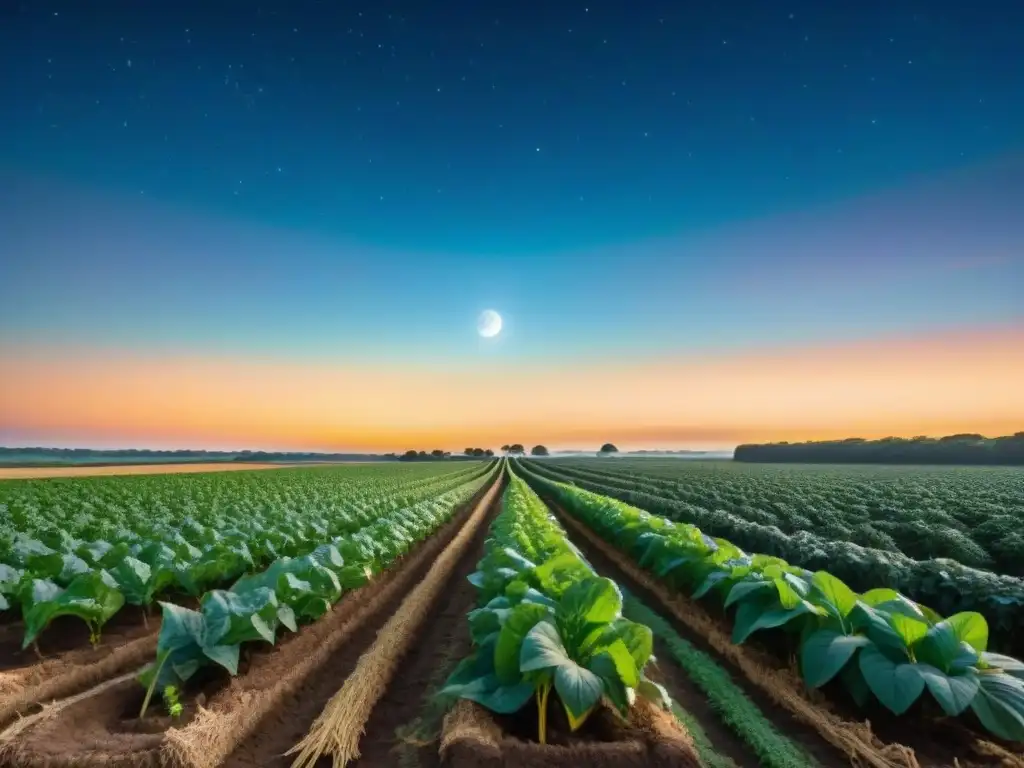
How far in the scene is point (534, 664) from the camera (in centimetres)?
315

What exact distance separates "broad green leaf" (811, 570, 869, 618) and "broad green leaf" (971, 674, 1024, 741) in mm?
879

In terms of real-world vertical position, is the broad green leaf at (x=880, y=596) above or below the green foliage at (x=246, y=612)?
above

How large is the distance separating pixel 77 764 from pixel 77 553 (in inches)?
201

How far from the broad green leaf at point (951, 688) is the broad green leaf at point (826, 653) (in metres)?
0.41

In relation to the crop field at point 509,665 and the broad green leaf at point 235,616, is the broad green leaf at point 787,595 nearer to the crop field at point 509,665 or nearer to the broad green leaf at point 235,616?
the crop field at point 509,665

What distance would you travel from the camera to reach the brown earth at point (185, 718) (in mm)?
3488

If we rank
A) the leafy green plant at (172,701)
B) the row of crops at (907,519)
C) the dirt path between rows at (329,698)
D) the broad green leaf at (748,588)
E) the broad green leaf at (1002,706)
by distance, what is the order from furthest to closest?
the row of crops at (907,519) < the broad green leaf at (748,588) < the dirt path between rows at (329,698) < the leafy green plant at (172,701) < the broad green leaf at (1002,706)

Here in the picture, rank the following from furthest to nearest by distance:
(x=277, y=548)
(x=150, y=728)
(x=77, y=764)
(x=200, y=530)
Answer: (x=200, y=530) < (x=277, y=548) < (x=150, y=728) < (x=77, y=764)

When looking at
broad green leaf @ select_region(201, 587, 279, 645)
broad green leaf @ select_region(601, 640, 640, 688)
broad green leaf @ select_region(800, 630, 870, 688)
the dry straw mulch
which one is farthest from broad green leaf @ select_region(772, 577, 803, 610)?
broad green leaf @ select_region(201, 587, 279, 645)

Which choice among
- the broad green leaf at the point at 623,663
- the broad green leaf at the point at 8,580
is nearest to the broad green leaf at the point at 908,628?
the broad green leaf at the point at 623,663

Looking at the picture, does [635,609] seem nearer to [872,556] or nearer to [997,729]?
[872,556]

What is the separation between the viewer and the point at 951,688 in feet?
11.2

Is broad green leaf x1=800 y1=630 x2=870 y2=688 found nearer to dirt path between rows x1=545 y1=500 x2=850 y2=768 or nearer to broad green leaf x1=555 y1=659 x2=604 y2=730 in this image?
dirt path between rows x1=545 y1=500 x2=850 y2=768

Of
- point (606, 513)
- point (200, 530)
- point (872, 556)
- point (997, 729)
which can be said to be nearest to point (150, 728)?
point (997, 729)
